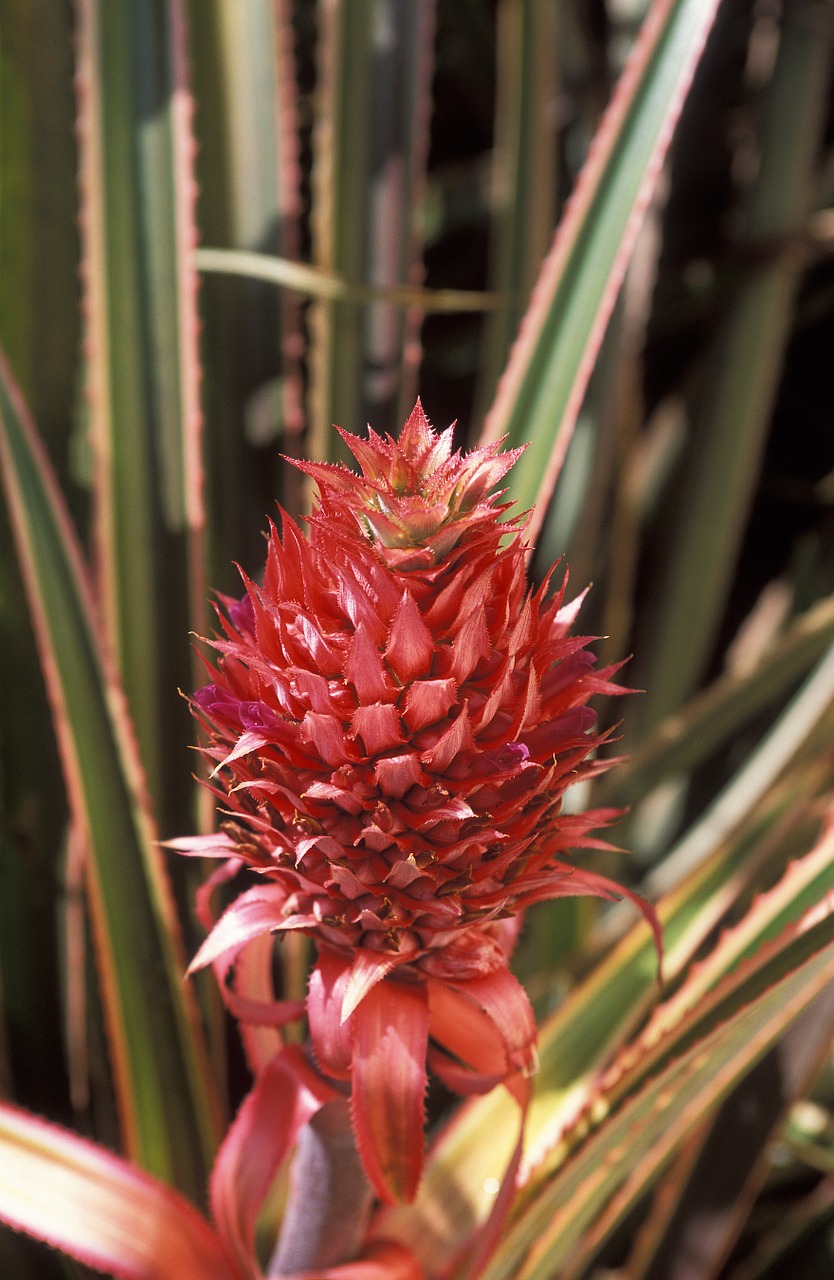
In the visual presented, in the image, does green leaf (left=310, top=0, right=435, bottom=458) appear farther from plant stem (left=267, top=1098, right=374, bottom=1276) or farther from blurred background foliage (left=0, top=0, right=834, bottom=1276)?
plant stem (left=267, top=1098, right=374, bottom=1276)

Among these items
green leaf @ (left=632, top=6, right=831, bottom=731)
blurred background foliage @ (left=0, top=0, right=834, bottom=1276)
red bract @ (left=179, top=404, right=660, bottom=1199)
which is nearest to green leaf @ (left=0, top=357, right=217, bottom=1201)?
blurred background foliage @ (left=0, top=0, right=834, bottom=1276)

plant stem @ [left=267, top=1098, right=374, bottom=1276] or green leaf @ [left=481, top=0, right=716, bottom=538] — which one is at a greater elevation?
green leaf @ [left=481, top=0, right=716, bottom=538]

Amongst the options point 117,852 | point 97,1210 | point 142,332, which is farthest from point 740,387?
point 97,1210

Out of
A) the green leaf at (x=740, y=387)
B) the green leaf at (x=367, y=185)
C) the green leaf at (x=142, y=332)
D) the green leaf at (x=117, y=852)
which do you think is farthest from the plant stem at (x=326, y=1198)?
the green leaf at (x=740, y=387)

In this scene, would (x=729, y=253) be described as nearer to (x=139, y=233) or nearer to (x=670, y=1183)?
(x=139, y=233)

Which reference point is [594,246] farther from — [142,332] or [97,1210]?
[97,1210]

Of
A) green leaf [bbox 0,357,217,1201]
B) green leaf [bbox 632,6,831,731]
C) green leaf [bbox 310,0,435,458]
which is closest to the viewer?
green leaf [bbox 0,357,217,1201]

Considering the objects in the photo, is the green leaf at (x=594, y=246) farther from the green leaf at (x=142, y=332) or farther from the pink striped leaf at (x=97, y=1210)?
the pink striped leaf at (x=97, y=1210)
